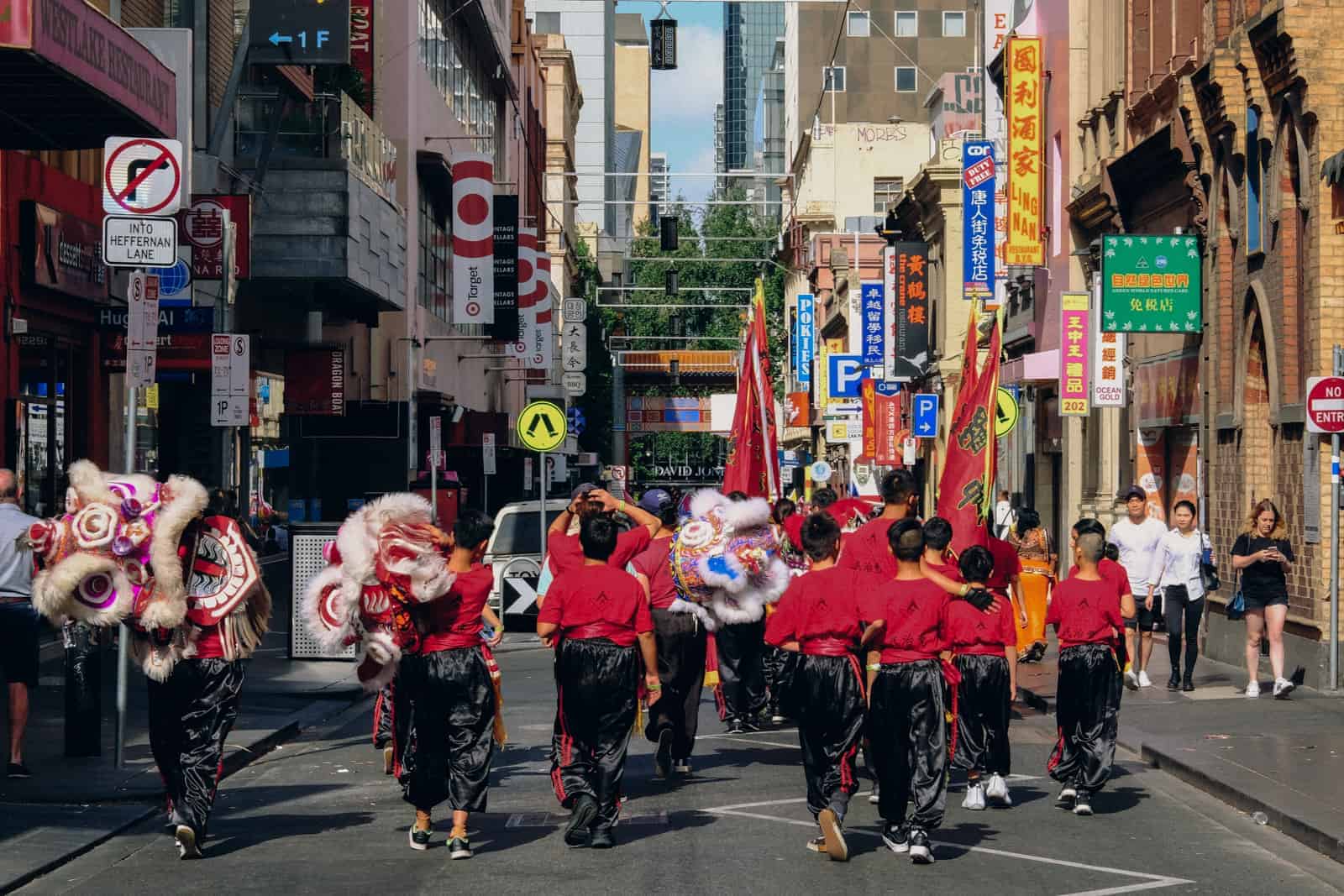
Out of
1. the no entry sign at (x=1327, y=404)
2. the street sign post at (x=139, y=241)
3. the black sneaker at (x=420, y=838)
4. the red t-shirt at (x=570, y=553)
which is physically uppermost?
the street sign post at (x=139, y=241)

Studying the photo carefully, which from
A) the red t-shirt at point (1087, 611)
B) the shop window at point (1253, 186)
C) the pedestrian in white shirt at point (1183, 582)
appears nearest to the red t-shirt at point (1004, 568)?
the red t-shirt at point (1087, 611)

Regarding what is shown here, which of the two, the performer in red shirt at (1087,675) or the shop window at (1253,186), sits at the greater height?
the shop window at (1253,186)

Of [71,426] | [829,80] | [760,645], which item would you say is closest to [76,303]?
[71,426]

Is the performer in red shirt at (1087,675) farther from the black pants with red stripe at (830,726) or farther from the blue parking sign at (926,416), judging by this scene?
the blue parking sign at (926,416)

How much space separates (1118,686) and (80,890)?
20.4 feet

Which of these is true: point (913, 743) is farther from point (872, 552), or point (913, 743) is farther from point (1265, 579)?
point (1265, 579)

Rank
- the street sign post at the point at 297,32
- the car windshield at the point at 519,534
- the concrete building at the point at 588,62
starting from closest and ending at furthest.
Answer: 1. the car windshield at the point at 519,534
2. the street sign post at the point at 297,32
3. the concrete building at the point at 588,62

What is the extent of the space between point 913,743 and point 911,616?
656mm

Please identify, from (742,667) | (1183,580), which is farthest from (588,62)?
(742,667)

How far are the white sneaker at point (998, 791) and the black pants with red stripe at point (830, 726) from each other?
6.30 ft

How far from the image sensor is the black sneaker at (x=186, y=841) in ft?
30.9

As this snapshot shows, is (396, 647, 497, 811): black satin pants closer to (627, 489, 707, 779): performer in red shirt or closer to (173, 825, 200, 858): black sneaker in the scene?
(173, 825, 200, 858): black sneaker

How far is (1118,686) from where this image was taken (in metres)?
11.5

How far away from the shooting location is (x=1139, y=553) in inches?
713
